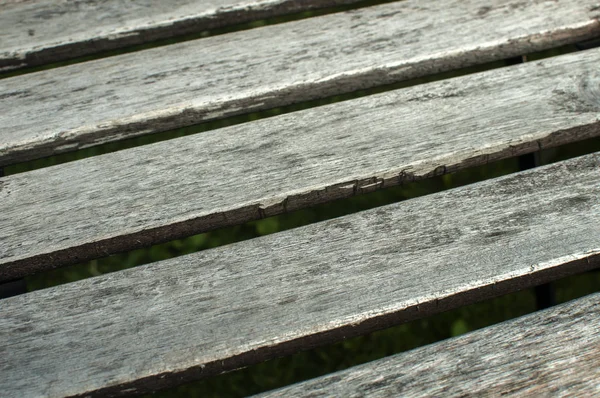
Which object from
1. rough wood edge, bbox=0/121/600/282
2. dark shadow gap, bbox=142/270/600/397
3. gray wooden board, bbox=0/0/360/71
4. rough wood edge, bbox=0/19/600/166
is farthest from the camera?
dark shadow gap, bbox=142/270/600/397

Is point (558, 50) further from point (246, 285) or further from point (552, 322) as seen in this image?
point (246, 285)

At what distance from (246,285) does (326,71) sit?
55 centimetres

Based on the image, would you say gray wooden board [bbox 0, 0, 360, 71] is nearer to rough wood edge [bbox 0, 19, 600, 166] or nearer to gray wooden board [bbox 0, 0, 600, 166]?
gray wooden board [bbox 0, 0, 600, 166]

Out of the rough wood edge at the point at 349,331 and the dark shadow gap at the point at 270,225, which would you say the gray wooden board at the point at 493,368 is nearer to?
the rough wood edge at the point at 349,331

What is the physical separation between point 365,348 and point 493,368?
2.42ft

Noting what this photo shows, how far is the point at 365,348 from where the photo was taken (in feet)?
5.40

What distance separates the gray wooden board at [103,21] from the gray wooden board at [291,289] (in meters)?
0.67

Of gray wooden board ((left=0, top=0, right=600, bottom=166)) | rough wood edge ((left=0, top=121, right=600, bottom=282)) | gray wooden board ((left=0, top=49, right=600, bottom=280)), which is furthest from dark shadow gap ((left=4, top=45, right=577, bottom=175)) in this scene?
rough wood edge ((left=0, top=121, right=600, bottom=282))

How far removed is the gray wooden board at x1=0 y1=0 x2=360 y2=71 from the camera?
1.47m

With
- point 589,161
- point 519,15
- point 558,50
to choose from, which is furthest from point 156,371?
point 558,50

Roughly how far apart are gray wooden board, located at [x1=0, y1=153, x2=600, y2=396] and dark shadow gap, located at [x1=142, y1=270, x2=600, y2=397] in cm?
53

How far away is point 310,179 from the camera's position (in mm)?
1152

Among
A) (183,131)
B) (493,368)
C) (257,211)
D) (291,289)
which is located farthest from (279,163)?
(183,131)

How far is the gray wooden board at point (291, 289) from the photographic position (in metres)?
0.93
